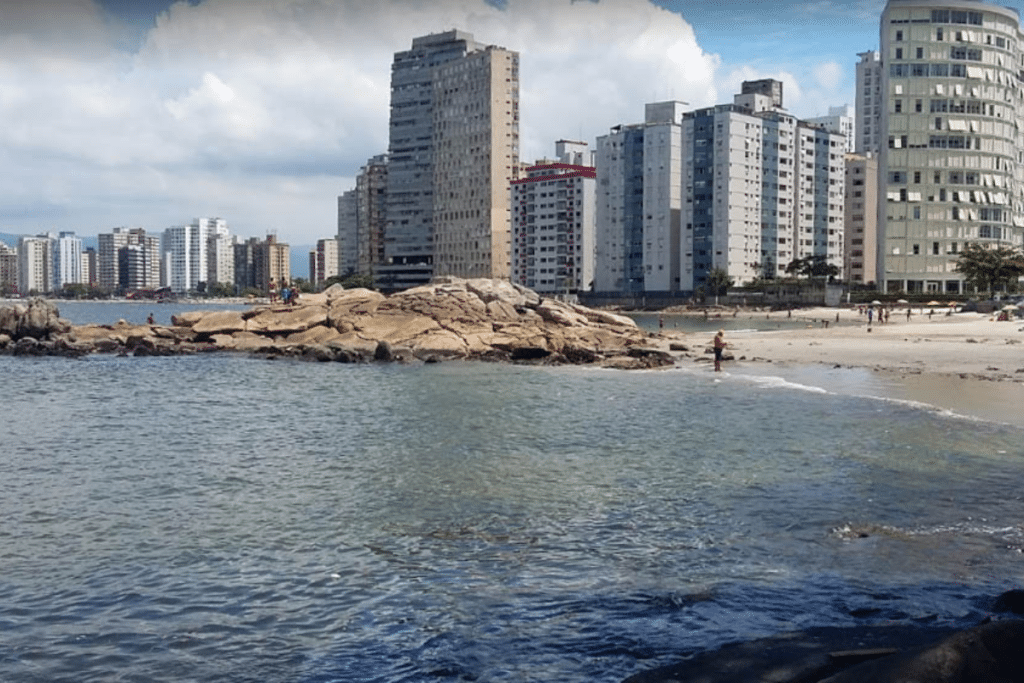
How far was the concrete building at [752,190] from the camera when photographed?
576 feet

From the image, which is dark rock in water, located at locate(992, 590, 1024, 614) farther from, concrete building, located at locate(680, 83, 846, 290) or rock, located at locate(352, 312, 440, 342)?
concrete building, located at locate(680, 83, 846, 290)

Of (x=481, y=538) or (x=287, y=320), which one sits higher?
(x=287, y=320)

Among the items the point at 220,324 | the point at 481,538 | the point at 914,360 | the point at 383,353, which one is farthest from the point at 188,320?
the point at 481,538

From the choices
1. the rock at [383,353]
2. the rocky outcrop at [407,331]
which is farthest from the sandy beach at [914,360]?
the rock at [383,353]

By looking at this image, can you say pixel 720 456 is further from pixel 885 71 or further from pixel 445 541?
pixel 885 71

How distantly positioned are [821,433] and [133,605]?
71.8ft

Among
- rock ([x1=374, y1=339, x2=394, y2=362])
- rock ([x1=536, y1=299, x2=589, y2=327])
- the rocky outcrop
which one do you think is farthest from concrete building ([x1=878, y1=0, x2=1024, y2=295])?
rock ([x1=374, y1=339, x2=394, y2=362])

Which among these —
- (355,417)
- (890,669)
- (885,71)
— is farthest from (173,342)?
(885,71)

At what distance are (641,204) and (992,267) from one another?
8524 cm

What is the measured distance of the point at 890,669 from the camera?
24.7 feet

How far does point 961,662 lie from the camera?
7.46m

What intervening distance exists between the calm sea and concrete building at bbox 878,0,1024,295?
124 metres

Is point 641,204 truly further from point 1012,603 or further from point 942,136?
point 1012,603

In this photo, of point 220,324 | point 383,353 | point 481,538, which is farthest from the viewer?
point 220,324
